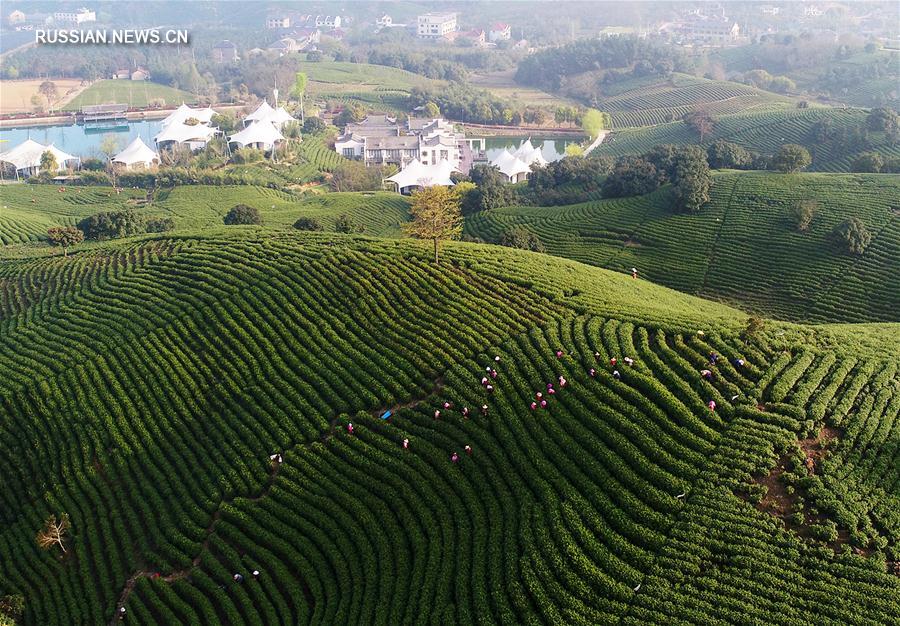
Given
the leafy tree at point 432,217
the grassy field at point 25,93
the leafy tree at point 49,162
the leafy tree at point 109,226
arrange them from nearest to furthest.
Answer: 1. the leafy tree at point 432,217
2. the leafy tree at point 109,226
3. the leafy tree at point 49,162
4. the grassy field at point 25,93

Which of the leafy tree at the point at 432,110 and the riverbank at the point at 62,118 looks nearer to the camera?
the leafy tree at the point at 432,110

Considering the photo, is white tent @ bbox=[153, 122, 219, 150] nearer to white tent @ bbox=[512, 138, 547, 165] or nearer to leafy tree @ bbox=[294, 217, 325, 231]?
white tent @ bbox=[512, 138, 547, 165]

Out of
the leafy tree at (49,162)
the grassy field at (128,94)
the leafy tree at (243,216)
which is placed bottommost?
the leafy tree at (243,216)

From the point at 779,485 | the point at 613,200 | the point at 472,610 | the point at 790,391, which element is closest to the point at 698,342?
the point at 790,391

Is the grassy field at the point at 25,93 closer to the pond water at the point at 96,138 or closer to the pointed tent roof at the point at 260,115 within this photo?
the pond water at the point at 96,138

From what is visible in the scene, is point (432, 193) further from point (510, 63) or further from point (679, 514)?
point (510, 63)

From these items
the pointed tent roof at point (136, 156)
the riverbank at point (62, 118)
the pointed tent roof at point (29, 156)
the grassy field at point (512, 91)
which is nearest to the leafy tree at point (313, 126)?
the pointed tent roof at point (136, 156)

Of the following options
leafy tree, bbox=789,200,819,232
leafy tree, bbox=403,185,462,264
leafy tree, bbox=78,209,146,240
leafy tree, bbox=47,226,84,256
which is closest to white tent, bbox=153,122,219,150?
leafy tree, bbox=78,209,146,240
